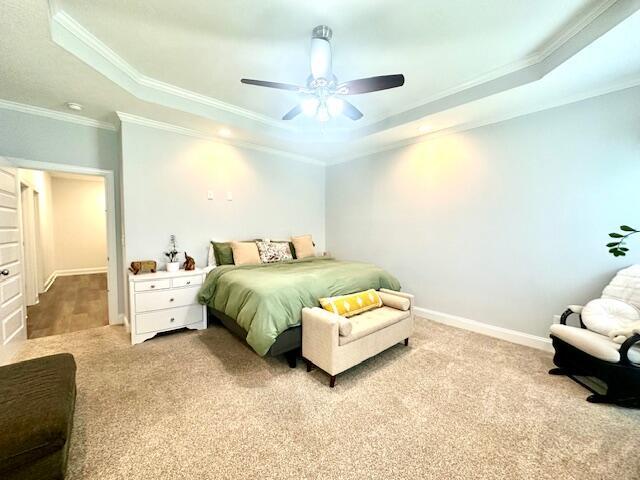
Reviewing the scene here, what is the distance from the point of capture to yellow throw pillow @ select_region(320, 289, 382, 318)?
99.4 inches

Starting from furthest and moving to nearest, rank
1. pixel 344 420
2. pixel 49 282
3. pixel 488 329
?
1. pixel 49 282
2. pixel 488 329
3. pixel 344 420

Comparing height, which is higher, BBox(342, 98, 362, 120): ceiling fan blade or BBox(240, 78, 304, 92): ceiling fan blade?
BBox(240, 78, 304, 92): ceiling fan blade

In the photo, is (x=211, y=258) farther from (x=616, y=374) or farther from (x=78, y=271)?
(x=78, y=271)

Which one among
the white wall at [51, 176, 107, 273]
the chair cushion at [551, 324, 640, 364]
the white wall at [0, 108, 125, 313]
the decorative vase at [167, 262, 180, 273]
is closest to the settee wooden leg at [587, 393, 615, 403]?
the chair cushion at [551, 324, 640, 364]

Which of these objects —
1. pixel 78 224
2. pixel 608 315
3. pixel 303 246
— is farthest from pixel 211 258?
pixel 78 224

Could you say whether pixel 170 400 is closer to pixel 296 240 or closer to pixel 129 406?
pixel 129 406

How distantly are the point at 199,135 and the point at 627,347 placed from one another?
15.9 ft

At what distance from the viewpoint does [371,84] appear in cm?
199

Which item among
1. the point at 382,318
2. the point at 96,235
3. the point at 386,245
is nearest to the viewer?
the point at 382,318

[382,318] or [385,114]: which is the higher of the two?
[385,114]

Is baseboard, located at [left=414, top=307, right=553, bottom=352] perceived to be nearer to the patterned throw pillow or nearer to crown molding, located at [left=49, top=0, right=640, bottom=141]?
the patterned throw pillow

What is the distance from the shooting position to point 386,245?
14.0ft

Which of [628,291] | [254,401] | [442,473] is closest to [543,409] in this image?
[442,473]

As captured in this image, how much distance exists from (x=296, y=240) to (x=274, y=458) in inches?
126
